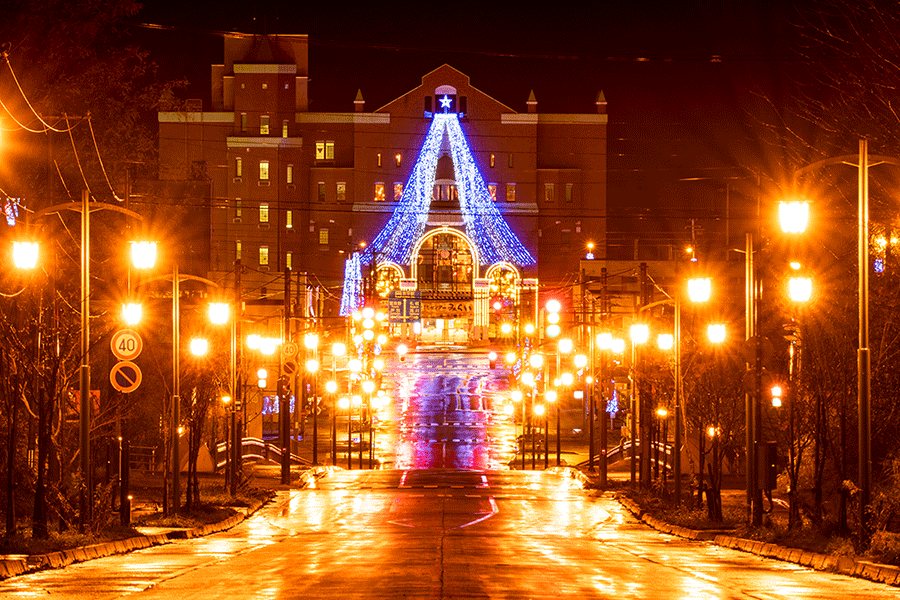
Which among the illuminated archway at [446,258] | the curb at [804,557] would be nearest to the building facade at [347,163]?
the illuminated archway at [446,258]

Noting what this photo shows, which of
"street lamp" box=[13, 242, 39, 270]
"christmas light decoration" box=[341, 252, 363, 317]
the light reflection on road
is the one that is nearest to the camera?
"street lamp" box=[13, 242, 39, 270]

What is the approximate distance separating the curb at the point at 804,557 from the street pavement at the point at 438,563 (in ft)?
1.17

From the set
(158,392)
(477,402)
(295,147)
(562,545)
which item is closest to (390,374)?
(477,402)

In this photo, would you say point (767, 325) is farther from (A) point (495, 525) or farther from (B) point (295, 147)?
(B) point (295, 147)

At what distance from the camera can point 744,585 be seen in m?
17.4

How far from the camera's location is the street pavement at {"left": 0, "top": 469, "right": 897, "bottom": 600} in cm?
1633

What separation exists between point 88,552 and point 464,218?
80.3 metres

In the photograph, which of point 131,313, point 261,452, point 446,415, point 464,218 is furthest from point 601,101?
point 131,313

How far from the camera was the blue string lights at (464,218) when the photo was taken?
9912 cm

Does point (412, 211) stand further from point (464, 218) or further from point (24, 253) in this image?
point (24, 253)

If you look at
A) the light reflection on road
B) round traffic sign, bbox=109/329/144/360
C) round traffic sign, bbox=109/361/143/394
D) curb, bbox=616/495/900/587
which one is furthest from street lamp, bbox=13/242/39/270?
the light reflection on road

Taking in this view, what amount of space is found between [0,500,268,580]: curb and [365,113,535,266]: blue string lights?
227 feet

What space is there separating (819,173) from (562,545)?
1565cm

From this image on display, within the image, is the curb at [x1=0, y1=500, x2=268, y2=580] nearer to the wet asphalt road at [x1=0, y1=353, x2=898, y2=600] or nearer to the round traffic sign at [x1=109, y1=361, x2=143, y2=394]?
A: the wet asphalt road at [x1=0, y1=353, x2=898, y2=600]
